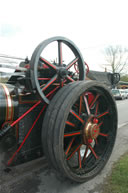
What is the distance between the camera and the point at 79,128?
8.32 feet

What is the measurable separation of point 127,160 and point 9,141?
83.3 inches

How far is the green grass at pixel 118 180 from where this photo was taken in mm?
2406

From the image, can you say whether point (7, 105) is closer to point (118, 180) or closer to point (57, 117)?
point (57, 117)

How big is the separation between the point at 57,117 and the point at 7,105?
805 mm

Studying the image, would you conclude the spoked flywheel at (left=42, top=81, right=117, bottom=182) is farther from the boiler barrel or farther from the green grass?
the boiler barrel

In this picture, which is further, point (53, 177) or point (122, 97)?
point (122, 97)

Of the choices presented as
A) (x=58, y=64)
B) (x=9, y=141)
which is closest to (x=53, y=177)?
(x=9, y=141)

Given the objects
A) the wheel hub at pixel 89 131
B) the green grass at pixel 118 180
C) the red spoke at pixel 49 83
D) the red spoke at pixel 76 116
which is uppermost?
the red spoke at pixel 49 83

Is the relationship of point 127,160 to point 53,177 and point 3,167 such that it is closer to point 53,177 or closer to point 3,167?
point 53,177

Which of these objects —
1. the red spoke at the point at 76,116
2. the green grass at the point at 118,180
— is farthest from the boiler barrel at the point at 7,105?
the green grass at the point at 118,180

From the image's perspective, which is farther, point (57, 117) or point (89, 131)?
point (89, 131)

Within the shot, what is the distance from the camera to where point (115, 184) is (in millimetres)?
2527

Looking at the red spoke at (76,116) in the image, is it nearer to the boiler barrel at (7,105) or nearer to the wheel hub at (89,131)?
the wheel hub at (89,131)

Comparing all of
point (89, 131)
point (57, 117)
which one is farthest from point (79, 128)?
point (57, 117)
